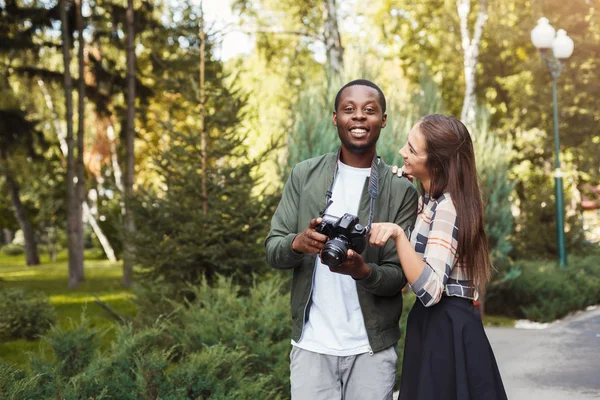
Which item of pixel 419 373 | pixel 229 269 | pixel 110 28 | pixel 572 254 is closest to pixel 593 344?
pixel 229 269

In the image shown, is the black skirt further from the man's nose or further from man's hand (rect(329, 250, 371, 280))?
the man's nose

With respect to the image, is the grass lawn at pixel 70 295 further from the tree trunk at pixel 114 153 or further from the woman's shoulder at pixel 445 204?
the woman's shoulder at pixel 445 204

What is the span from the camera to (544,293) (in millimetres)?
14508

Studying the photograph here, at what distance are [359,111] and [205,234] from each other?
639 cm

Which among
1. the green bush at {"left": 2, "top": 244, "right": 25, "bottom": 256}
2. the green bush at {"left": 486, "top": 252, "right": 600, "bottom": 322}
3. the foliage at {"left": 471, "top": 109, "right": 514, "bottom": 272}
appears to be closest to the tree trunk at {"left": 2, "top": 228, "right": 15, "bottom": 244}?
the green bush at {"left": 2, "top": 244, "right": 25, "bottom": 256}

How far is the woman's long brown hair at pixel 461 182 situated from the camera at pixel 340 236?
503 mm

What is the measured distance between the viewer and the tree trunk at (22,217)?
90.1 feet

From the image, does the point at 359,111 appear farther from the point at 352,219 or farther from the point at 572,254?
the point at 572,254

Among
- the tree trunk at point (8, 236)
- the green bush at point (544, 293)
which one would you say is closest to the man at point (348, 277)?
the green bush at point (544, 293)

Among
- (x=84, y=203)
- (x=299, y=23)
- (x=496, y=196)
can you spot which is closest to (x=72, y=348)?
(x=496, y=196)

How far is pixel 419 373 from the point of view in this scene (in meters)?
3.15

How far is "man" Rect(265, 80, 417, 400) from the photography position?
125 inches

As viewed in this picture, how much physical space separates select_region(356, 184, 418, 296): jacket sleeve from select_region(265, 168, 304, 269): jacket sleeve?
0.29 m

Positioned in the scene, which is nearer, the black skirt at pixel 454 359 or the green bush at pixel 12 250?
the black skirt at pixel 454 359
